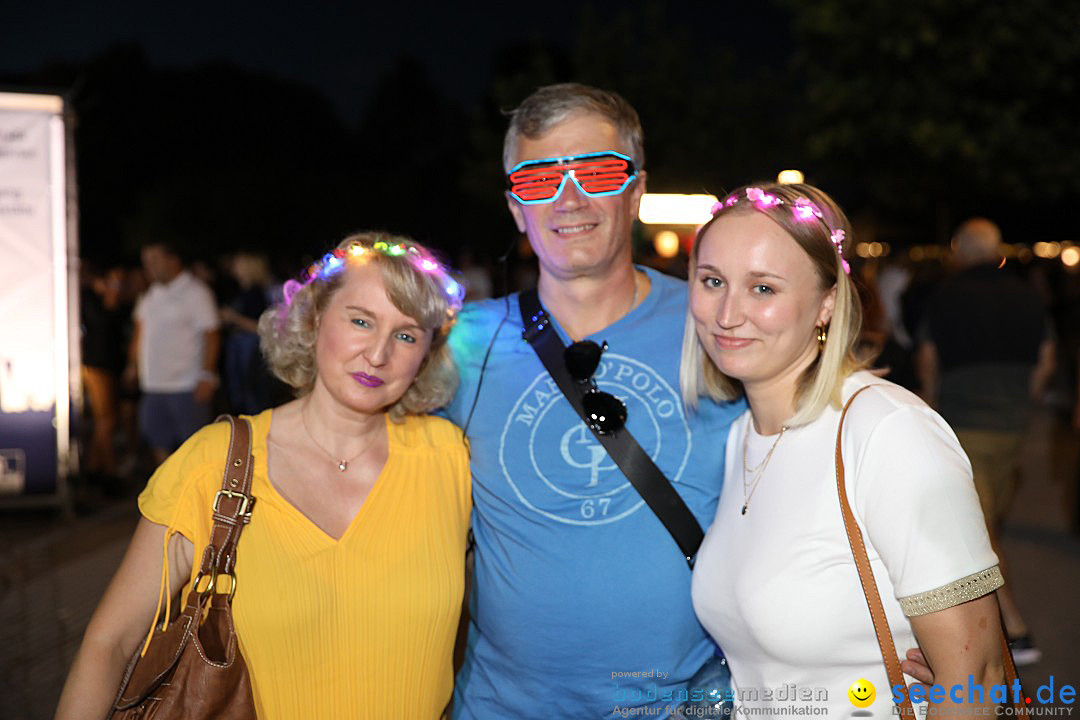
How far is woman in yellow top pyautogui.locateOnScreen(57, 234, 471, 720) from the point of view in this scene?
2.25 m

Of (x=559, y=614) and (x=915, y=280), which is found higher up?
(x=915, y=280)

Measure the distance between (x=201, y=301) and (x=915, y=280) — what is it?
7.81 metres

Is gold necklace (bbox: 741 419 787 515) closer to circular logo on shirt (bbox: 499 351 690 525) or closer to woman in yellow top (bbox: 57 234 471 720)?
circular logo on shirt (bbox: 499 351 690 525)

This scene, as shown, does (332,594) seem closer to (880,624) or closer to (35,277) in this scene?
(880,624)

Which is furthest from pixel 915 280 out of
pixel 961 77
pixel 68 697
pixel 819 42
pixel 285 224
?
pixel 285 224

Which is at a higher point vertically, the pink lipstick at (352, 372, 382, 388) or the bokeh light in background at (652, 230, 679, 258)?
the bokeh light in background at (652, 230, 679, 258)

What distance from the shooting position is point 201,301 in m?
8.30

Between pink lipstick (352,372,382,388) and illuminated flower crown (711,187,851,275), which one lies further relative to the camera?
pink lipstick (352,372,382,388)

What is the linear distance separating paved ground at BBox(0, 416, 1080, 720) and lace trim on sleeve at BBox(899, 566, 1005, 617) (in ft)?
10.9

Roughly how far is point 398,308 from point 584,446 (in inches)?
26.8

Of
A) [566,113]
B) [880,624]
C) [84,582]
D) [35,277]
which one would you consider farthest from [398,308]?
[35,277]

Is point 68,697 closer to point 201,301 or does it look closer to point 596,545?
point 596,545

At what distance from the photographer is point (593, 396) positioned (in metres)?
2.62
